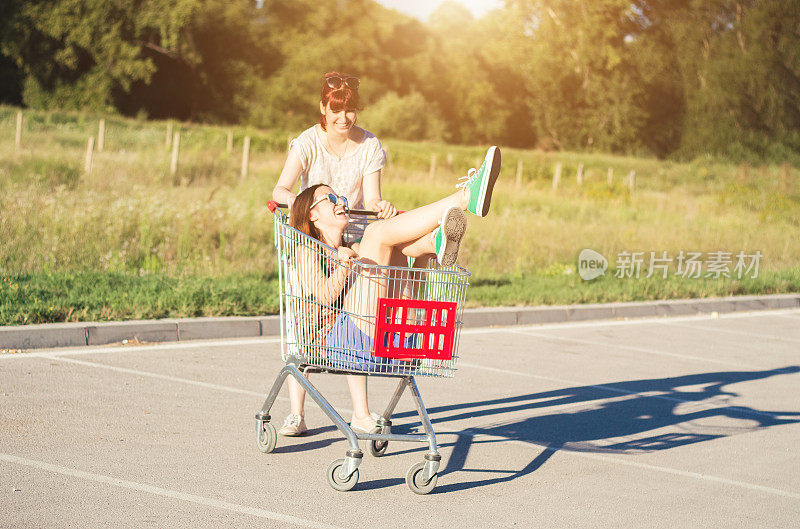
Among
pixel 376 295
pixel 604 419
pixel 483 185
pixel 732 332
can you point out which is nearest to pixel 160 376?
pixel 376 295

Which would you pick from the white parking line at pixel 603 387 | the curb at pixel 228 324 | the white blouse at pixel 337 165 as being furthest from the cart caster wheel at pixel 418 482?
the curb at pixel 228 324

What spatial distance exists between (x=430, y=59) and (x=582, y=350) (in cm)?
6479

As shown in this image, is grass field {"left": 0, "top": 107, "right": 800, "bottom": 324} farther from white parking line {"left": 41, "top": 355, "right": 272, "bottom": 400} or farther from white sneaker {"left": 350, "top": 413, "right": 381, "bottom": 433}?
white sneaker {"left": 350, "top": 413, "right": 381, "bottom": 433}

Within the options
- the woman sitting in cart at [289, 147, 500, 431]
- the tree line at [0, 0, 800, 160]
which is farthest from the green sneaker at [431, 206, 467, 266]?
the tree line at [0, 0, 800, 160]

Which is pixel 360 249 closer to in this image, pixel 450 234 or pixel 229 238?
pixel 450 234

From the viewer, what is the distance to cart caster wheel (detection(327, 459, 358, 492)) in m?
4.73

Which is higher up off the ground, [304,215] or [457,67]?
[457,67]

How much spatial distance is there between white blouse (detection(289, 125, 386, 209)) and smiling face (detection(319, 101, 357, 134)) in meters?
0.12

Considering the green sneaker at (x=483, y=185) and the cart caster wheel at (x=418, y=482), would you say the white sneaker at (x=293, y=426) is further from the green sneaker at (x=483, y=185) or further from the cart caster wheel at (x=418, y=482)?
the green sneaker at (x=483, y=185)

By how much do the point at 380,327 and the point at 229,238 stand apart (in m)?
9.02

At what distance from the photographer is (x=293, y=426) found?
5633 millimetres

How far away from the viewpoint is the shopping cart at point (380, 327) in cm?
467

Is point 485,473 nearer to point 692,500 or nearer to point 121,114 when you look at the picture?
point 692,500

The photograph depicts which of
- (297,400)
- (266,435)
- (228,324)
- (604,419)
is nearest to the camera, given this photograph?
(266,435)
